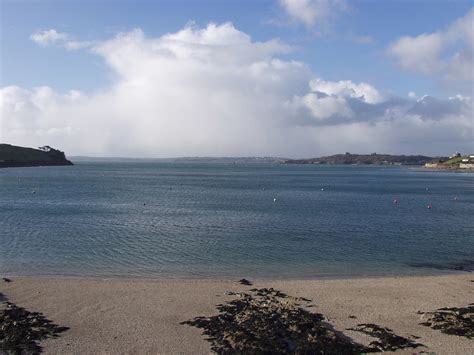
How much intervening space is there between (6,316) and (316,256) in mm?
19365

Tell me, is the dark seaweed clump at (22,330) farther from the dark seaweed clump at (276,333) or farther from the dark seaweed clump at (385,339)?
the dark seaweed clump at (385,339)

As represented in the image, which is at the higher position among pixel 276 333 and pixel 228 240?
pixel 276 333

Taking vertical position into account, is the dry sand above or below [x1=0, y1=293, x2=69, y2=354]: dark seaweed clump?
A: below

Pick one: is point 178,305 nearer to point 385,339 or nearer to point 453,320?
point 385,339

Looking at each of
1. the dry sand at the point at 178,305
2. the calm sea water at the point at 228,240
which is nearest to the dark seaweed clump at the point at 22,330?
the dry sand at the point at 178,305

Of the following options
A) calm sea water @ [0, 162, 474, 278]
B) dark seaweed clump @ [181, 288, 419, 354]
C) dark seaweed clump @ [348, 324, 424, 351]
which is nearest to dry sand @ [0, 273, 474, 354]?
dark seaweed clump @ [348, 324, 424, 351]

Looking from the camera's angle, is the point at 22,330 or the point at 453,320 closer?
the point at 22,330

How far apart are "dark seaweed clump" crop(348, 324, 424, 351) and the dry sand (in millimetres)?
355

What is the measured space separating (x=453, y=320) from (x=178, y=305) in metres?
10.5

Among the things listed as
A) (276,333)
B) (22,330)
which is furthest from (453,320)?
(22,330)

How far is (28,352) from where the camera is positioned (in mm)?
13664

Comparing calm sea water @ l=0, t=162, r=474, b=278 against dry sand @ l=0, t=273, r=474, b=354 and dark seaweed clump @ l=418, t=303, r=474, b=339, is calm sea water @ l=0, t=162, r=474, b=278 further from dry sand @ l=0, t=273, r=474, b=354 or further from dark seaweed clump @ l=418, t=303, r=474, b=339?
dark seaweed clump @ l=418, t=303, r=474, b=339

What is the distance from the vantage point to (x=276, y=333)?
15.2 m

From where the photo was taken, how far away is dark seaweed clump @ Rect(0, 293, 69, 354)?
13875 mm
